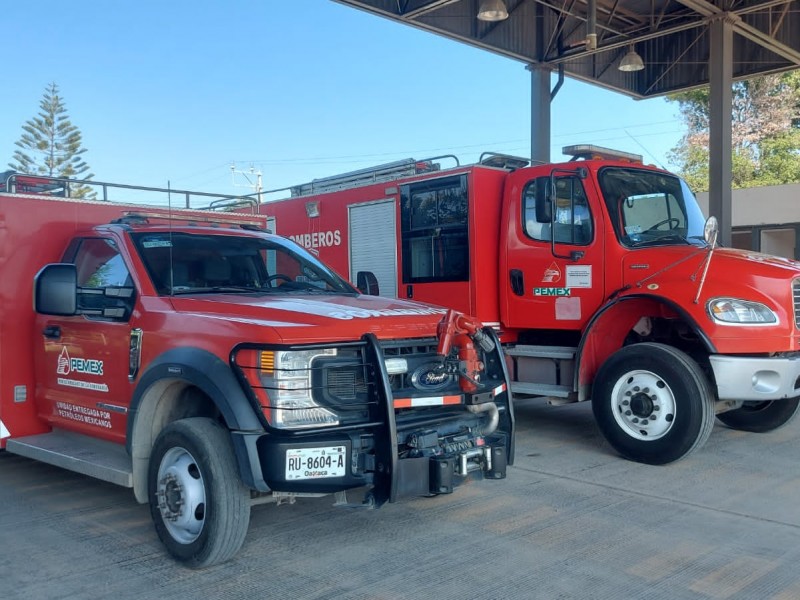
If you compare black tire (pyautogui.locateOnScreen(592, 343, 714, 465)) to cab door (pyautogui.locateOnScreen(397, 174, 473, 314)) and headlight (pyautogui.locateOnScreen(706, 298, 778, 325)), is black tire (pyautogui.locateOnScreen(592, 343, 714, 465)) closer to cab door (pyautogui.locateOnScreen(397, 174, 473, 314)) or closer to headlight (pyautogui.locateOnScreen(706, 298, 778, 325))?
headlight (pyautogui.locateOnScreen(706, 298, 778, 325))

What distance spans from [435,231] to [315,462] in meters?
5.06

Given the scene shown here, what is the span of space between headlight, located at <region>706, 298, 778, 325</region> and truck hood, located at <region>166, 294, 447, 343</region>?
2695 mm

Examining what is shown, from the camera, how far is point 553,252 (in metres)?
7.59

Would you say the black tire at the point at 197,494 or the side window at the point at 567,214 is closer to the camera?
the black tire at the point at 197,494

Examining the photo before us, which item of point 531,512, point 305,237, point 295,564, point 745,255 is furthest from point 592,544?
point 305,237

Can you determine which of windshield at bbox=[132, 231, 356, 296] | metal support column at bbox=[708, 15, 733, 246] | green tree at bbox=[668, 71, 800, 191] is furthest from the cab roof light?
green tree at bbox=[668, 71, 800, 191]

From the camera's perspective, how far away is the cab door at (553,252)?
7.35m

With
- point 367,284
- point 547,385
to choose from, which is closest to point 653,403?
point 547,385

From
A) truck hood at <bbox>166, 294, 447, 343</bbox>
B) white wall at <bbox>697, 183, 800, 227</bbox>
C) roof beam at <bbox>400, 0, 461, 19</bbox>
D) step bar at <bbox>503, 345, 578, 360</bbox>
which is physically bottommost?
step bar at <bbox>503, 345, 578, 360</bbox>

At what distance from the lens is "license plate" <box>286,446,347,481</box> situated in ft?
12.5

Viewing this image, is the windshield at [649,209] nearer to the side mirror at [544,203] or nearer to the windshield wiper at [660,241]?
the windshield wiper at [660,241]

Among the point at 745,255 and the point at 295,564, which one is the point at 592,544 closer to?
the point at 295,564

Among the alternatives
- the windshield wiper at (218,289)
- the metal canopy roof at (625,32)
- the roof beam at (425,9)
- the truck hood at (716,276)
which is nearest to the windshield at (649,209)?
the truck hood at (716,276)

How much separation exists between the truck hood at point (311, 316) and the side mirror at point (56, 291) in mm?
834
